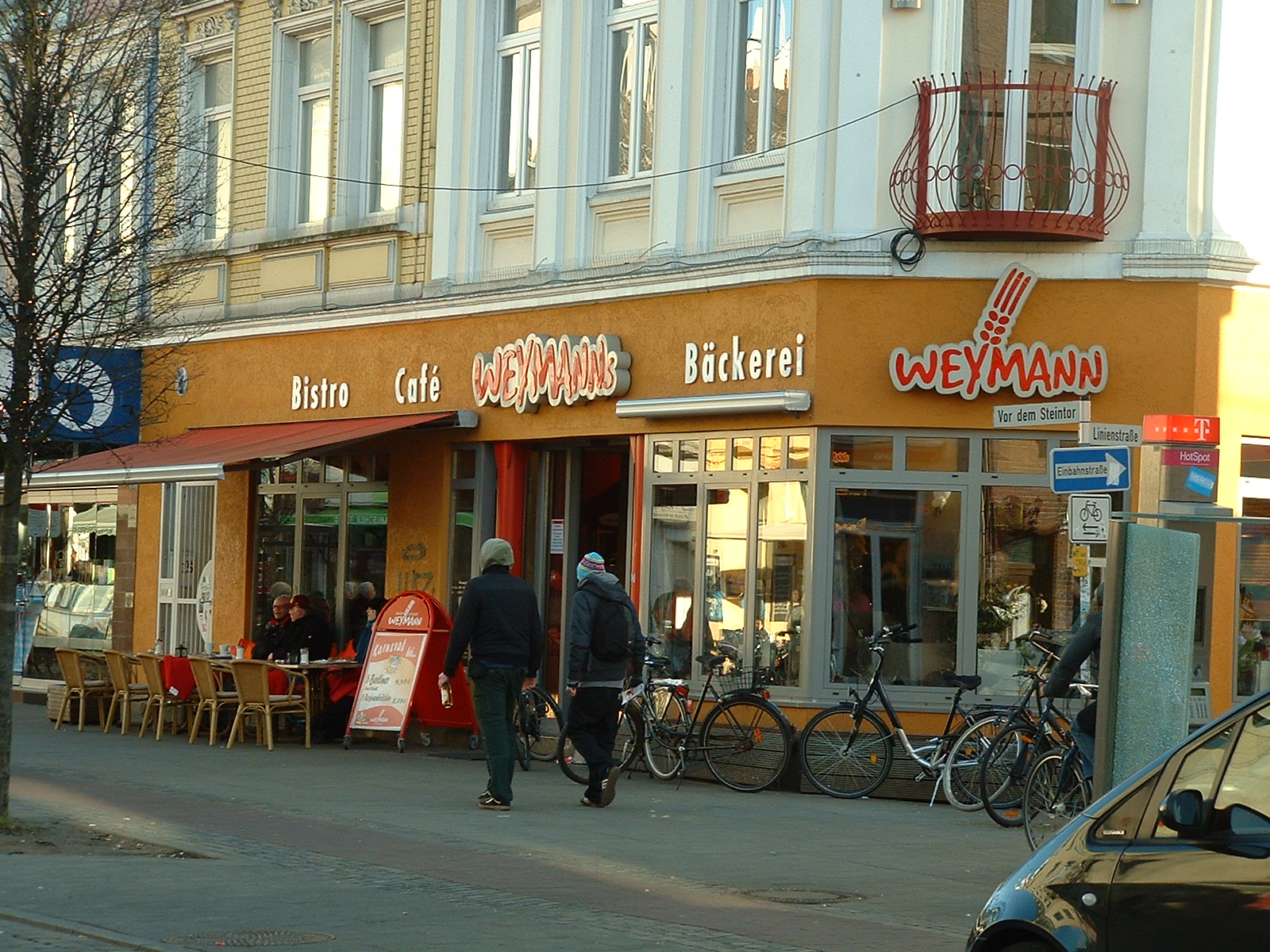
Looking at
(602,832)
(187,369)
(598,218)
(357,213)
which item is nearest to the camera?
(602,832)

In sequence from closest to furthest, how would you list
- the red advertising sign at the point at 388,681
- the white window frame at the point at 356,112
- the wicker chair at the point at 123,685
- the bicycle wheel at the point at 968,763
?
the bicycle wheel at the point at 968,763 < the red advertising sign at the point at 388,681 < the wicker chair at the point at 123,685 < the white window frame at the point at 356,112

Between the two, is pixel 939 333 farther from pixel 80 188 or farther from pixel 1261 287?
pixel 80 188

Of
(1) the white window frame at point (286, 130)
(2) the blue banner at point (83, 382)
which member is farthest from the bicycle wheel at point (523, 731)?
(1) the white window frame at point (286, 130)

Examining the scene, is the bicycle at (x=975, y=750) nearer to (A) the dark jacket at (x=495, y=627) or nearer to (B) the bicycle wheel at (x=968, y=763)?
(B) the bicycle wheel at (x=968, y=763)

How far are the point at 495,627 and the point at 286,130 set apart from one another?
1019cm

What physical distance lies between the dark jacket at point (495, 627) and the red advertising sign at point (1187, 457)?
4877mm

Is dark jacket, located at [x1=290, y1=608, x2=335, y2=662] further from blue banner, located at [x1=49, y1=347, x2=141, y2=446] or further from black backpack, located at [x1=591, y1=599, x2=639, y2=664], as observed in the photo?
black backpack, located at [x1=591, y1=599, x2=639, y2=664]

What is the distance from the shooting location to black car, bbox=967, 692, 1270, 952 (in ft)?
16.9

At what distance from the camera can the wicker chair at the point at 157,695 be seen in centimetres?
1914

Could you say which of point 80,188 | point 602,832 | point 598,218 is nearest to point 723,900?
point 602,832

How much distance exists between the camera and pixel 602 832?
12352mm

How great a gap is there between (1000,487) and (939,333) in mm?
1335

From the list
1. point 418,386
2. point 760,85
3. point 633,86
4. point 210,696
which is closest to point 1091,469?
point 760,85

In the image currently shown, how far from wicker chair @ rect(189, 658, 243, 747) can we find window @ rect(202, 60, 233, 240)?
6.03 meters
